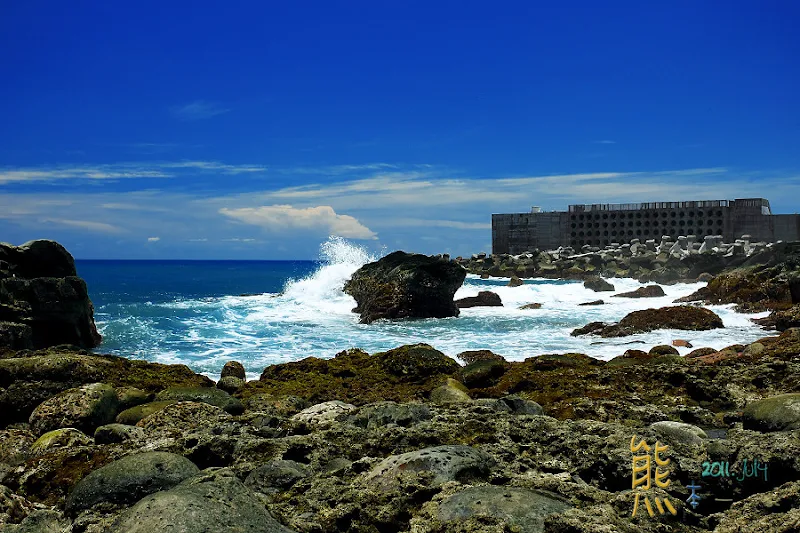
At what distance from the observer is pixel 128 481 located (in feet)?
12.2

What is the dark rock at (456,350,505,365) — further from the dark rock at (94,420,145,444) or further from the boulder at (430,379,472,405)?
the dark rock at (94,420,145,444)

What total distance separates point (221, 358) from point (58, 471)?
886cm

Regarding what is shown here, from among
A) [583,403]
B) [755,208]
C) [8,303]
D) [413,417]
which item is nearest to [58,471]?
[413,417]

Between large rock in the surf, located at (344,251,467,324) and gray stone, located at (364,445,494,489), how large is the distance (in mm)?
15719

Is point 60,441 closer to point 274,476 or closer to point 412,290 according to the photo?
point 274,476

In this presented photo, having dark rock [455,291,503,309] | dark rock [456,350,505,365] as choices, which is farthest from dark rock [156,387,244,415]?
dark rock [455,291,503,309]

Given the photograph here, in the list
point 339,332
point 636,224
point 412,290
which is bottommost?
point 339,332

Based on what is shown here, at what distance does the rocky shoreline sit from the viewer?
3.09 meters

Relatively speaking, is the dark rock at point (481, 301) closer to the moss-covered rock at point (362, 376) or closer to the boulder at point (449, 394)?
the moss-covered rock at point (362, 376)

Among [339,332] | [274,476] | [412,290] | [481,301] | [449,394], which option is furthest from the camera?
[481,301]

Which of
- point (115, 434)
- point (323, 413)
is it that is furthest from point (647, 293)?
point (115, 434)

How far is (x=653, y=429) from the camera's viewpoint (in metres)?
4.56

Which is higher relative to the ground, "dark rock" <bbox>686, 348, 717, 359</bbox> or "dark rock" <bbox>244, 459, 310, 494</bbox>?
"dark rock" <bbox>244, 459, 310, 494</bbox>

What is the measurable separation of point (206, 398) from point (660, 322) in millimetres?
12016
